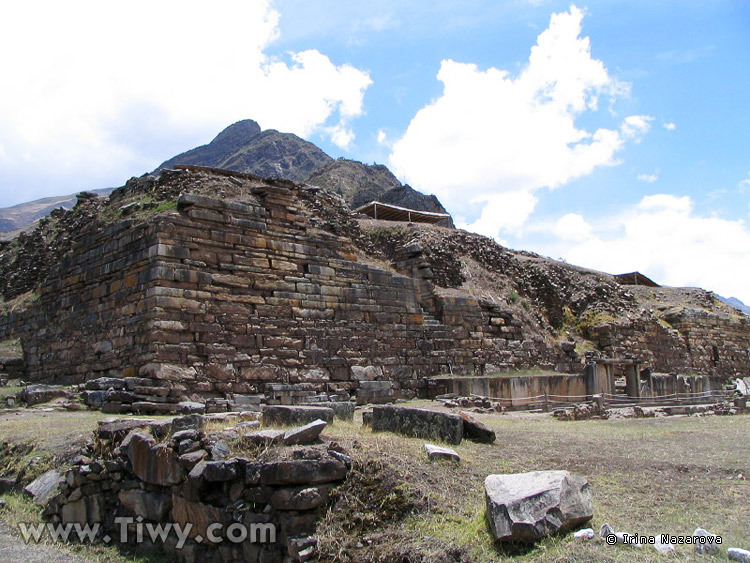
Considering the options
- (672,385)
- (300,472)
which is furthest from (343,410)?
(672,385)

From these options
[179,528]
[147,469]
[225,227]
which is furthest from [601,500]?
[225,227]

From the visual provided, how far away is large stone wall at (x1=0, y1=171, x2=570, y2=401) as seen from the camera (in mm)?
12203

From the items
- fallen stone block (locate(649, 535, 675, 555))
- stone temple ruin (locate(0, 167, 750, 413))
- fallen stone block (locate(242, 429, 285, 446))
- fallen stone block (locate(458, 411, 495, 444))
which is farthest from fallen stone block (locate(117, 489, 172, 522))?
fallen stone block (locate(649, 535, 675, 555))

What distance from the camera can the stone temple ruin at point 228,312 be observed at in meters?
12.1

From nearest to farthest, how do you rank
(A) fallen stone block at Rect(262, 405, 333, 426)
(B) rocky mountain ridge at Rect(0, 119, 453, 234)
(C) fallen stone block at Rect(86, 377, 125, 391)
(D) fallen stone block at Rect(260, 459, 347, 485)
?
(D) fallen stone block at Rect(260, 459, 347, 485), (A) fallen stone block at Rect(262, 405, 333, 426), (C) fallen stone block at Rect(86, 377, 125, 391), (B) rocky mountain ridge at Rect(0, 119, 453, 234)

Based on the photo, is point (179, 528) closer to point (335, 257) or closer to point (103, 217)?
point (335, 257)

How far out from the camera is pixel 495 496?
195 inches

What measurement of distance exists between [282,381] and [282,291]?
199 cm

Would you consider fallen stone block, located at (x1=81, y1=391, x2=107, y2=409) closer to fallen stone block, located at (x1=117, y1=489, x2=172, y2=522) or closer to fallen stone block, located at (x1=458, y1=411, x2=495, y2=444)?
fallen stone block, located at (x1=117, y1=489, x2=172, y2=522)

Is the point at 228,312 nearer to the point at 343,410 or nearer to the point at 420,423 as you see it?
the point at 343,410

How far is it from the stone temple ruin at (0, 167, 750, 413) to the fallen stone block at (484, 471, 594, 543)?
25.6 ft

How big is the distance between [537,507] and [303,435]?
2.49m

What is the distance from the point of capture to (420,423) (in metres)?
7.96

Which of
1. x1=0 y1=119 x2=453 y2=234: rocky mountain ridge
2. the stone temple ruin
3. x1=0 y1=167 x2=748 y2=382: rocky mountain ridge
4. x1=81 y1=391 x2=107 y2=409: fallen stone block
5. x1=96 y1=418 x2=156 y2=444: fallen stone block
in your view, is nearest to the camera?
x1=96 y1=418 x2=156 y2=444: fallen stone block
